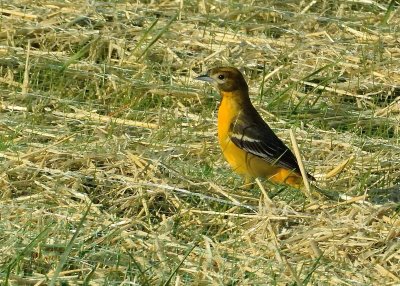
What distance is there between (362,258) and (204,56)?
3.58 metres

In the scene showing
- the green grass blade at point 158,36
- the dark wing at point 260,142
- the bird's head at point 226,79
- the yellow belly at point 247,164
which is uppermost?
the bird's head at point 226,79

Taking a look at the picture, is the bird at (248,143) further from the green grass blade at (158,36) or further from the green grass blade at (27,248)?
the green grass blade at (27,248)

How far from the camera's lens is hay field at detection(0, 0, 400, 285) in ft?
21.8

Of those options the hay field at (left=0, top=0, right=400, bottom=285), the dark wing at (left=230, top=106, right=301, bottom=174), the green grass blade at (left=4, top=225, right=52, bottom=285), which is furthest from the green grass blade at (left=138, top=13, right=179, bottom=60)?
the green grass blade at (left=4, top=225, right=52, bottom=285)

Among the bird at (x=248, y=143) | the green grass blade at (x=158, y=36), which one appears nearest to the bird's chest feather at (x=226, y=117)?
the bird at (x=248, y=143)

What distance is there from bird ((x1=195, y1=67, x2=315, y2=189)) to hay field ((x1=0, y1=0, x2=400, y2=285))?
0.45 ft

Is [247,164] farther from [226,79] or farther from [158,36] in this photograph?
[158,36]

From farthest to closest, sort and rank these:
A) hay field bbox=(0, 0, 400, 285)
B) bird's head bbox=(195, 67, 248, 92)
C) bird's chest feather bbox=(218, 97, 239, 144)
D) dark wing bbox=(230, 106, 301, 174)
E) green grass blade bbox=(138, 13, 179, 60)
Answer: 1. green grass blade bbox=(138, 13, 179, 60)
2. bird's head bbox=(195, 67, 248, 92)
3. bird's chest feather bbox=(218, 97, 239, 144)
4. dark wing bbox=(230, 106, 301, 174)
5. hay field bbox=(0, 0, 400, 285)

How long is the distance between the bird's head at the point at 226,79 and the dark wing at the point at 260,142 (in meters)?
0.22

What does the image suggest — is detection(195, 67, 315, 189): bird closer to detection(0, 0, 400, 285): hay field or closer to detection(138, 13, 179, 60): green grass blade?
detection(0, 0, 400, 285): hay field

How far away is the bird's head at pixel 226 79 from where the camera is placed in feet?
28.1

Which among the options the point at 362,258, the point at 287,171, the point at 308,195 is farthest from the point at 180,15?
the point at 362,258

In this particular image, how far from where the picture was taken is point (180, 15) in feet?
34.8

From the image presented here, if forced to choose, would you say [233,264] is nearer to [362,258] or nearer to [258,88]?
[362,258]
